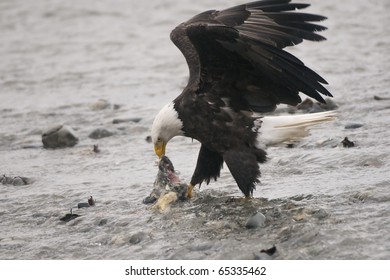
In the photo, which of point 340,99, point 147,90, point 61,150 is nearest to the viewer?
point 61,150

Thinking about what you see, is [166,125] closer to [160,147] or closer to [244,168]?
[160,147]

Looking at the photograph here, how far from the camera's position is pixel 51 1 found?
607 inches

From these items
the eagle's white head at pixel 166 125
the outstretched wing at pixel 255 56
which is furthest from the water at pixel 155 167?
the outstretched wing at pixel 255 56

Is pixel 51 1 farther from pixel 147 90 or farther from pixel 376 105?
pixel 376 105

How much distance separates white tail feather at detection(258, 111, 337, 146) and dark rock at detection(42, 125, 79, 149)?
2366 millimetres

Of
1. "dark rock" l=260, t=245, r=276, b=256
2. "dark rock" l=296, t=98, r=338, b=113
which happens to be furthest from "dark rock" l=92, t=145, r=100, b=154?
"dark rock" l=260, t=245, r=276, b=256

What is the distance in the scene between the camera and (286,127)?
5.49m

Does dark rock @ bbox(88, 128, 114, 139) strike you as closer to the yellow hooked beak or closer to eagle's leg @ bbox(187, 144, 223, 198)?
the yellow hooked beak

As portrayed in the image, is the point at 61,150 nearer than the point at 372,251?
No

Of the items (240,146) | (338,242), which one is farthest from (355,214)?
(240,146)

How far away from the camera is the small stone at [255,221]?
15.3 feet

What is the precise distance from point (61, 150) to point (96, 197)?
158cm

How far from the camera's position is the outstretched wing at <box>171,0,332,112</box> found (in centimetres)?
507

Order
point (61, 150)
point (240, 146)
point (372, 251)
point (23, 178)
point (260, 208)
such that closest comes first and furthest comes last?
point (372, 251) → point (260, 208) → point (240, 146) → point (23, 178) → point (61, 150)
